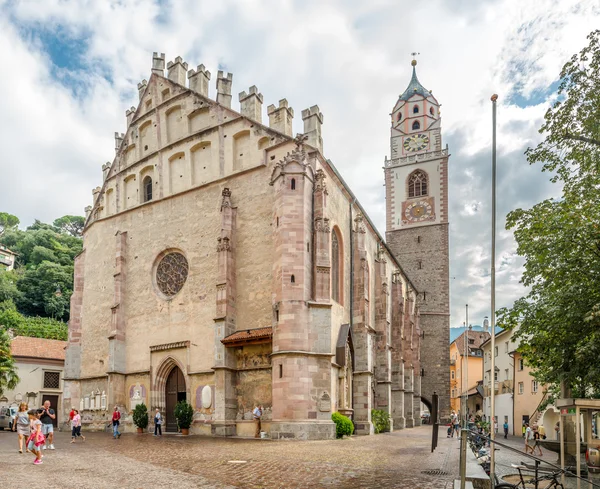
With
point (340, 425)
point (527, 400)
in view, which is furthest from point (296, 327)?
point (527, 400)

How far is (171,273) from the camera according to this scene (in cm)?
2809

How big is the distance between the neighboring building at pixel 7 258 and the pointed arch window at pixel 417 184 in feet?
169

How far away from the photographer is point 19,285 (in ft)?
198

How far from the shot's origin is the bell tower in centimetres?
4934

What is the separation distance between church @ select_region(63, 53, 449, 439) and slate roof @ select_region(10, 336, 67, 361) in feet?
35.0

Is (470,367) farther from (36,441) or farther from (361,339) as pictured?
(36,441)

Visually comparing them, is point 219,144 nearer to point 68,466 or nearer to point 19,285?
point 68,466

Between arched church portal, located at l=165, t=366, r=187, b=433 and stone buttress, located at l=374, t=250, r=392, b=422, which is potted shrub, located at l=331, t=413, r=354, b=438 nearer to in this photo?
arched church portal, located at l=165, t=366, r=187, b=433

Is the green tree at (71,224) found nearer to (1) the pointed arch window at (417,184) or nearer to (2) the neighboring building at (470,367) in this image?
(1) the pointed arch window at (417,184)

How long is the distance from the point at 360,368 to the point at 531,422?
64.1ft

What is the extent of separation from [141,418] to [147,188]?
12676 millimetres

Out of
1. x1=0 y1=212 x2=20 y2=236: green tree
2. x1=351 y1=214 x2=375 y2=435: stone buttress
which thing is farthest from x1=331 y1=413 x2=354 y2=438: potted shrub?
x1=0 y1=212 x2=20 y2=236: green tree

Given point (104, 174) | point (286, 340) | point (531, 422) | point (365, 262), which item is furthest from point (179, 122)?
point (531, 422)

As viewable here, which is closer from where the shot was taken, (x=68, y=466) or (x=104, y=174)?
(x=68, y=466)
